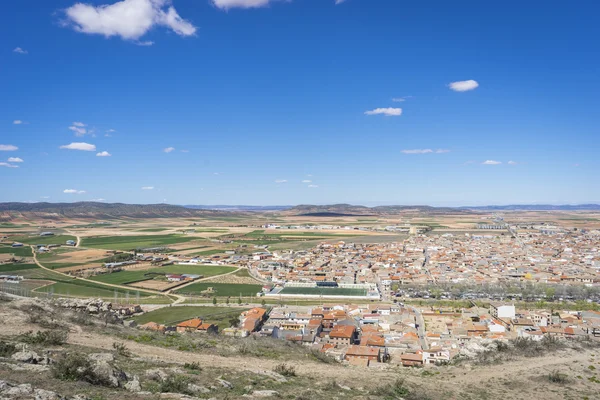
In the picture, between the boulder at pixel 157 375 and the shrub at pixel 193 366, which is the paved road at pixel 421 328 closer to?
the shrub at pixel 193 366

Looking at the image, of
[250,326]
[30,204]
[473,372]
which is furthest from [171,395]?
[30,204]

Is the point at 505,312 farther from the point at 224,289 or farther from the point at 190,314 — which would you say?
the point at 224,289

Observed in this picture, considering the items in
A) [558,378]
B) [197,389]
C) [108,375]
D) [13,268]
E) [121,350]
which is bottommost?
[13,268]

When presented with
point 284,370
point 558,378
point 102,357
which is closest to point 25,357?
point 102,357

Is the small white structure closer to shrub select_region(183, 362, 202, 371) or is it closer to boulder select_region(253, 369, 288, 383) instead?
boulder select_region(253, 369, 288, 383)

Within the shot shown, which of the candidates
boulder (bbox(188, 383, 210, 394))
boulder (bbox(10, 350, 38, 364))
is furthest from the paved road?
boulder (bbox(10, 350, 38, 364))

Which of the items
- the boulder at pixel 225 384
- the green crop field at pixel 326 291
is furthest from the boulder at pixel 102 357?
the green crop field at pixel 326 291

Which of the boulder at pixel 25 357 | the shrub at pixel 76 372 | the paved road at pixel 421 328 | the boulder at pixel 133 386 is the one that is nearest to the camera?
the shrub at pixel 76 372
